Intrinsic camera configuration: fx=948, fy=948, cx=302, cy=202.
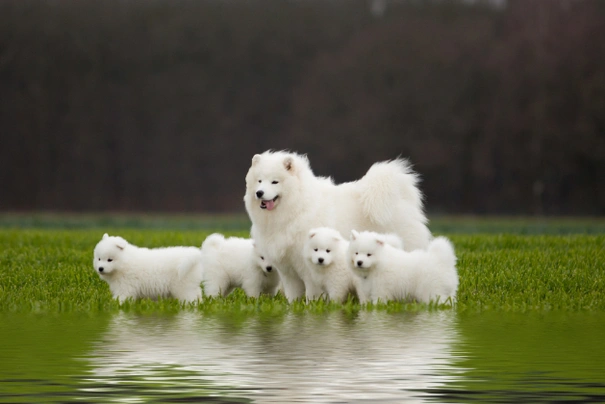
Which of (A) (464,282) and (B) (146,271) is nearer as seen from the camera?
(B) (146,271)

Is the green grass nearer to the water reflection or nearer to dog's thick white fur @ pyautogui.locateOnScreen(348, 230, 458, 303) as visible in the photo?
dog's thick white fur @ pyautogui.locateOnScreen(348, 230, 458, 303)

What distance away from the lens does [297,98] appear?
43344 millimetres

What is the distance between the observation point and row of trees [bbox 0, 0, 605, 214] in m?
37.5

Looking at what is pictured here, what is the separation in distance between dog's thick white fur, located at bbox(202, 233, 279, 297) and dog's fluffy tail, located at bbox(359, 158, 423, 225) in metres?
1.27

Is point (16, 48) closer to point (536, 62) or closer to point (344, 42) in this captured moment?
point (344, 42)

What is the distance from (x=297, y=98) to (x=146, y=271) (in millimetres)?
34386

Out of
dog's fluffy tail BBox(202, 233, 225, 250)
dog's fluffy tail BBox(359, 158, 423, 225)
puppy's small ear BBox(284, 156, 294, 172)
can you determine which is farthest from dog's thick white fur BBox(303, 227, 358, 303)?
dog's fluffy tail BBox(202, 233, 225, 250)

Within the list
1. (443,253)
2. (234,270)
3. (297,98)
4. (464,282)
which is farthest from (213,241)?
(297,98)

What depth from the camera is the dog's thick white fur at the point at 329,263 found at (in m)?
9.09

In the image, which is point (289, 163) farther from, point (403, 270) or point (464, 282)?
point (464, 282)

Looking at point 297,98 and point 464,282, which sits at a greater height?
point 297,98

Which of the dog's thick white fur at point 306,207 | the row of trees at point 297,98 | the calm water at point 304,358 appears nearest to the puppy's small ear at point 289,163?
the dog's thick white fur at point 306,207

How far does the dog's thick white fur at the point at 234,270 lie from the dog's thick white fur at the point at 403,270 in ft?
4.86

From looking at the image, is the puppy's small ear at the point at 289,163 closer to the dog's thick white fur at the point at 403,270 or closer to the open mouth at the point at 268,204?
the open mouth at the point at 268,204
